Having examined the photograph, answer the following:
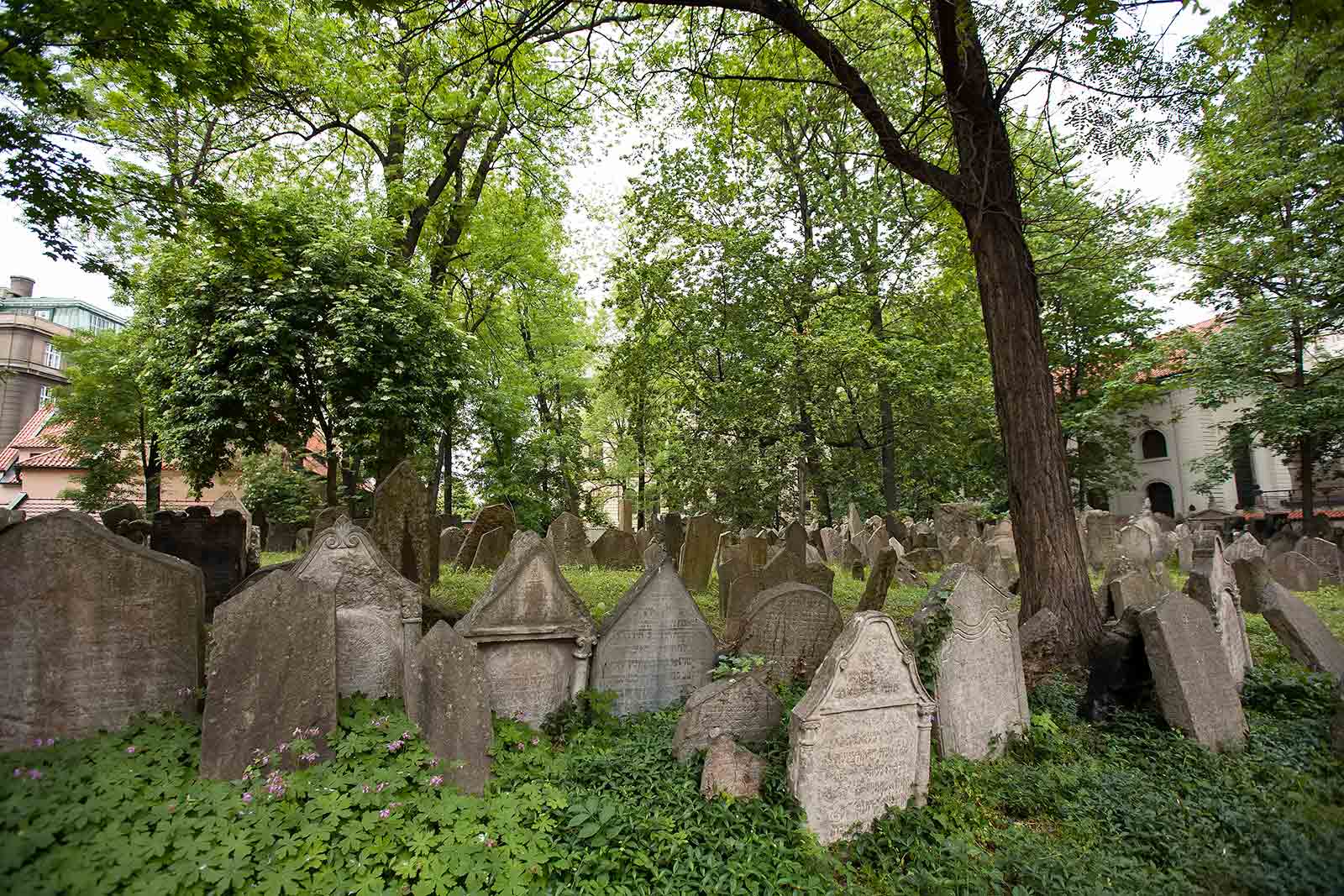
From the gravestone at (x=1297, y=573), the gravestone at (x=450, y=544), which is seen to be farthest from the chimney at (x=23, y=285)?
the gravestone at (x=1297, y=573)

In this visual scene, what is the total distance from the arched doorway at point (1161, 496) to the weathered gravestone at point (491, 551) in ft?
113

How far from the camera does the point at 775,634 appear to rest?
5.54 m

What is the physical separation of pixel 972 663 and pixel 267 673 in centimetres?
450

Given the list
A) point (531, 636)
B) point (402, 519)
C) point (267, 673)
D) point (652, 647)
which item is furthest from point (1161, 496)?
point (267, 673)

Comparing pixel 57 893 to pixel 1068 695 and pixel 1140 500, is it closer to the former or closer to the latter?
pixel 1068 695

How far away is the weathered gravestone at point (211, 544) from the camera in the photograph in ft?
26.6

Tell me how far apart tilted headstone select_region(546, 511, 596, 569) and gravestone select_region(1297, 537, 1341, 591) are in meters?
12.7

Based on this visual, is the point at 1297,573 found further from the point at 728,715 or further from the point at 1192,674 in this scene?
the point at 728,715

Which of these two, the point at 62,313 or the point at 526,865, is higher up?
the point at 62,313

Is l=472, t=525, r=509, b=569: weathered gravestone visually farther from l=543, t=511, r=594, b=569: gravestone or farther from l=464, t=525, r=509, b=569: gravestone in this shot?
l=543, t=511, r=594, b=569: gravestone

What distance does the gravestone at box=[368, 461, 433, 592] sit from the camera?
709 cm

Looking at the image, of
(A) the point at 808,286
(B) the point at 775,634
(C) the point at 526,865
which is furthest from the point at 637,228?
(C) the point at 526,865

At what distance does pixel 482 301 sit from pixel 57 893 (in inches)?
760

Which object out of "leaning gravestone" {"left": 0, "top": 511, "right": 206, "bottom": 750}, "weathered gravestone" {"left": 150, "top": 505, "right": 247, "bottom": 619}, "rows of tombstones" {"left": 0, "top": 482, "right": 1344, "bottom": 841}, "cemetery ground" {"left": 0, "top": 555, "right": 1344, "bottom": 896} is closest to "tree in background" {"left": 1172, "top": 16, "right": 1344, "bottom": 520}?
"rows of tombstones" {"left": 0, "top": 482, "right": 1344, "bottom": 841}
